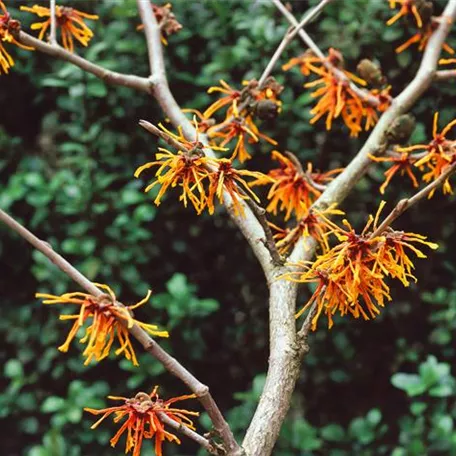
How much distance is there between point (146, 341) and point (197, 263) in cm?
119

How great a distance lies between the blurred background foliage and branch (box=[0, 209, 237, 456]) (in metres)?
0.89

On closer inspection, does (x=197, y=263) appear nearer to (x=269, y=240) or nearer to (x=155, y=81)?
(x=155, y=81)

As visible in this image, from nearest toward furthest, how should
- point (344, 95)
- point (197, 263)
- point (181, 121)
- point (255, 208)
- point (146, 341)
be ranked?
point (146, 341) → point (255, 208) → point (181, 121) → point (344, 95) → point (197, 263)

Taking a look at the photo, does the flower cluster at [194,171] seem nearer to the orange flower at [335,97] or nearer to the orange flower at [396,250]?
the orange flower at [396,250]

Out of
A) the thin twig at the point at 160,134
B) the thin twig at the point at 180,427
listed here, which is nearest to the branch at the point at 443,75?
the thin twig at the point at 160,134

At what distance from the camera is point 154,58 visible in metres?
1.32

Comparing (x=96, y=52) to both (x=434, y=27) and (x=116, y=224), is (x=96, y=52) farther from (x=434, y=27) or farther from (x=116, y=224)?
(x=434, y=27)

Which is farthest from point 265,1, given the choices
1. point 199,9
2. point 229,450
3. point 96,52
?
point 229,450

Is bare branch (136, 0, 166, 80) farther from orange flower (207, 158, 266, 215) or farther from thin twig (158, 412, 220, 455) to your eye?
thin twig (158, 412, 220, 455)

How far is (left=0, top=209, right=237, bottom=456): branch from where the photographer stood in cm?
78

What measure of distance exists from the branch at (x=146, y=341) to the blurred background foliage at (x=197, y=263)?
2.94 feet

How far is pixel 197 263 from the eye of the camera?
196cm

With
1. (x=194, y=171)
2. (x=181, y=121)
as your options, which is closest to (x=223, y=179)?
(x=194, y=171)

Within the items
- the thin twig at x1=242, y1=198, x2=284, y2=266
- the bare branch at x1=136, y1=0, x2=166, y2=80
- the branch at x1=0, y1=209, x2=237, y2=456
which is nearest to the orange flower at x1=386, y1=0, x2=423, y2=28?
the bare branch at x1=136, y1=0, x2=166, y2=80
